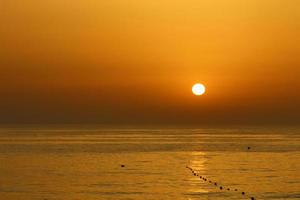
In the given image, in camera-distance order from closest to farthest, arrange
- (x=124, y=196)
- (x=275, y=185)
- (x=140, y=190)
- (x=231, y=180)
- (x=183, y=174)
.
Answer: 1. (x=124, y=196)
2. (x=140, y=190)
3. (x=275, y=185)
4. (x=231, y=180)
5. (x=183, y=174)

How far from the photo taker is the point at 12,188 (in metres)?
53.9

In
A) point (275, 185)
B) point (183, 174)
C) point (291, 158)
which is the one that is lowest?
point (275, 185)

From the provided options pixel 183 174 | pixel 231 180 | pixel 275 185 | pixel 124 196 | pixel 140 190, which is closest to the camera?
pixel 124 196

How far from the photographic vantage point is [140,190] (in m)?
52.2

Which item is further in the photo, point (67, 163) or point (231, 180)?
point (67, 163)

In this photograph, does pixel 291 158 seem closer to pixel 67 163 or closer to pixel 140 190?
pixel 67 163

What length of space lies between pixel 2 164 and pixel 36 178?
17.8 metres

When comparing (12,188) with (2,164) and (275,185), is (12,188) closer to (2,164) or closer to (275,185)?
(275,185)

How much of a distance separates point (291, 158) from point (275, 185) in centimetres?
3416

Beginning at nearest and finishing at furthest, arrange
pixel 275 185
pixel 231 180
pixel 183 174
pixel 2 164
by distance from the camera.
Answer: pixel 275 185, pixel 231 180, pixel 183 174, pixel 2 164

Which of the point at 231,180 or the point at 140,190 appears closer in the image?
the point at 140,190

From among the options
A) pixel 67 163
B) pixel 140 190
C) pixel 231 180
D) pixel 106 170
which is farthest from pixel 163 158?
pixel 140 190

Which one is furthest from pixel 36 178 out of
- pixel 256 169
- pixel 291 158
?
pixel 291 158

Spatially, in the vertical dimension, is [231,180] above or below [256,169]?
below
